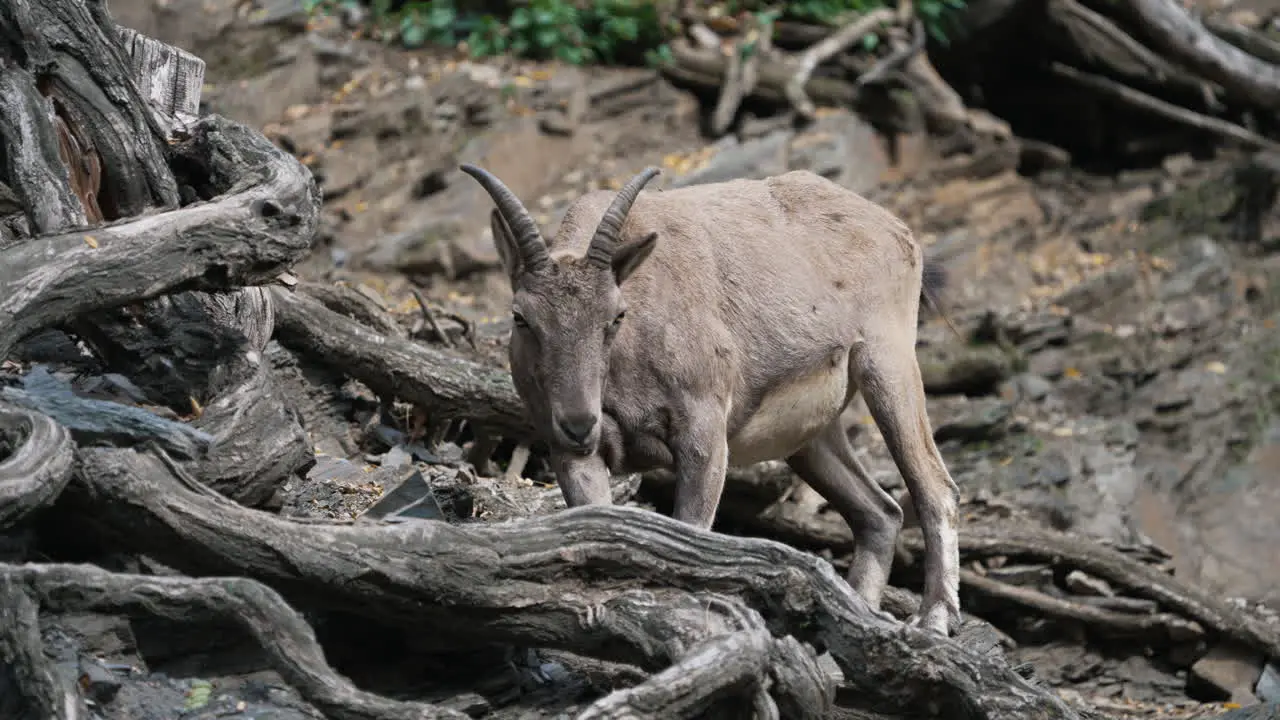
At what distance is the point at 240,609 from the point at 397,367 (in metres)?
4.13

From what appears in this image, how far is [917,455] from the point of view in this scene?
852cm

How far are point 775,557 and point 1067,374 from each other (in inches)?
357

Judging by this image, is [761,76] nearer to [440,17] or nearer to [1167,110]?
[440,17]

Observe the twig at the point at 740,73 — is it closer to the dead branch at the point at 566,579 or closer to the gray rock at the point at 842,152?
the gray rock at the point at 842,152

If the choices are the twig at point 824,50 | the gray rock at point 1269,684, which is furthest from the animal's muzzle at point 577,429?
the twig at point 824,50

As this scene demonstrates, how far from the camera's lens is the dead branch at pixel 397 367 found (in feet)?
30.9

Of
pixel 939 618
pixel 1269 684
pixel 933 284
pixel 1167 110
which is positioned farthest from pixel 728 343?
pixel 1167 110

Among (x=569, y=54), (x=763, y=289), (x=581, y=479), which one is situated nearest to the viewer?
(x=581, y=479)

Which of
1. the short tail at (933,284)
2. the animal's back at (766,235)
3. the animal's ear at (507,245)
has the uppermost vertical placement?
the animal's ear at (507,245)

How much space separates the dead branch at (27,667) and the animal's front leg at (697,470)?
307 centimetres

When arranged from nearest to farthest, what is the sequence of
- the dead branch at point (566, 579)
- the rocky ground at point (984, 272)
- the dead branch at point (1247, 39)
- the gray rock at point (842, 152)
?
the dead branch at point (566, 579) → the rocky ground at point (984, 272) → the gray rock at point (842, 152) → the dead branch at point (1247, 39)

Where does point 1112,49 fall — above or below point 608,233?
below

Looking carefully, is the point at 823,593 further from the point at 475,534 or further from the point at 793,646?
the point at 475,534

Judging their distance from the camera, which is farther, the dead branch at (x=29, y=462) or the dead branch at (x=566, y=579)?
the dead branch at (x=566, y=579)
